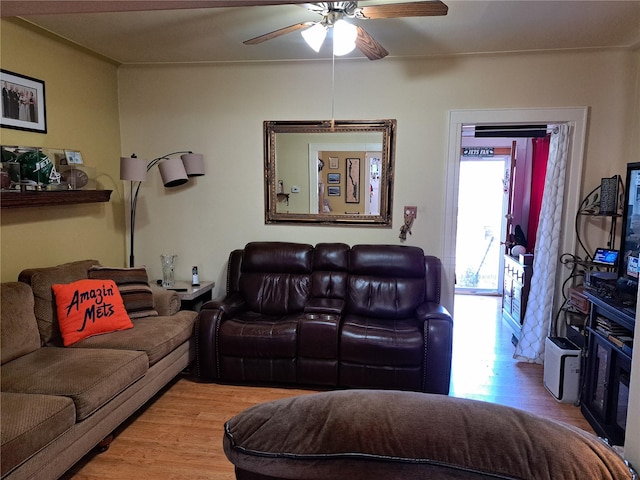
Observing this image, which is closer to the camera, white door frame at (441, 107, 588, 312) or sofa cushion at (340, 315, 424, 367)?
sofa cushion at (340, 315, 424, 367)

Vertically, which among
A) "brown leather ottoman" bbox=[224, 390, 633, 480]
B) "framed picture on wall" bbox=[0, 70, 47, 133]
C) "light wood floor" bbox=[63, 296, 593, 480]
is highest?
"framed picture on wall" bbox=[0, 70, 47, 133]

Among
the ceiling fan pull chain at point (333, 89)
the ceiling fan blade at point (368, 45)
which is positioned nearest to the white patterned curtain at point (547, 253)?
the ceiling fan blade at point (368, 45)

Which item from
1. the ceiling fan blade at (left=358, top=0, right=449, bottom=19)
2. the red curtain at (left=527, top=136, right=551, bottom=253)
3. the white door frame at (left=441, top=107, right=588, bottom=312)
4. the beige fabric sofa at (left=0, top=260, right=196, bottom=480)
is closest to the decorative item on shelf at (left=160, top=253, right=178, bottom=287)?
the beige fabric sofa at (left=0, top=260, right=196, bottom=480)

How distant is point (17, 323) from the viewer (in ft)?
7.79

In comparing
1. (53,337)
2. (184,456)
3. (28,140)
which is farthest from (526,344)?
(28,140)

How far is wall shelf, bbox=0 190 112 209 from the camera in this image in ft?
8.22

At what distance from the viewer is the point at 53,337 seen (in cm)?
259

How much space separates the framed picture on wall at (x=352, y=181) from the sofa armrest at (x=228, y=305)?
1304 millimetres

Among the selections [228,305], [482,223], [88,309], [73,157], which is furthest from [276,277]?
[482,223]

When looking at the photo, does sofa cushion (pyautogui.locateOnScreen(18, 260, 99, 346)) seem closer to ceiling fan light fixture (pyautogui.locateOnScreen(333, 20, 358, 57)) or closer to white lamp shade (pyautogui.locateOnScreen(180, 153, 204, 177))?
white lamp shade (pyautogui.locateOnScreen(180, 153, 204, 177))

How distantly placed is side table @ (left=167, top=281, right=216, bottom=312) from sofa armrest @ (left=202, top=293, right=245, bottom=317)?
0.95ft

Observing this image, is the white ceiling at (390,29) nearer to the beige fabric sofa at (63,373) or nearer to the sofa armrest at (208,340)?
the beige fabric sofa at (63,373)

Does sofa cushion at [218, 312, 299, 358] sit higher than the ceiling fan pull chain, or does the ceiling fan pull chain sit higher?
the ceiling fan pull chain

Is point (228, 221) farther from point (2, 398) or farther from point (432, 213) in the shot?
point (2, 398)
